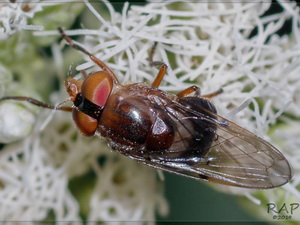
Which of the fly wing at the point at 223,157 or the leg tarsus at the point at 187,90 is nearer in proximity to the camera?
the fly wing at the point at 223,157

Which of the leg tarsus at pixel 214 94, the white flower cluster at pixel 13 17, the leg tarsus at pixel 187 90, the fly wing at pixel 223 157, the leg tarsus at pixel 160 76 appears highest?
the white flower cluster at pixel 13 17

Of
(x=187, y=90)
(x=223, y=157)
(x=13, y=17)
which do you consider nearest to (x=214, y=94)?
(x=187, y=90)

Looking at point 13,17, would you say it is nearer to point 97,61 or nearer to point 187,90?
point 97,61

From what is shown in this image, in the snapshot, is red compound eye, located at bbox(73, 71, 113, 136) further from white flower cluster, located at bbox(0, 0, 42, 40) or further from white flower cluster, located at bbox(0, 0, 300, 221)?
white flower cluster, located at bbox(0, 0, 42, 40)

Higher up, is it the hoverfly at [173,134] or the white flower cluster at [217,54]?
the white flower cluster at [217,54]

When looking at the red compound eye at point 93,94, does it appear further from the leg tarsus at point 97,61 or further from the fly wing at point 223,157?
the fly wing at point 223,157

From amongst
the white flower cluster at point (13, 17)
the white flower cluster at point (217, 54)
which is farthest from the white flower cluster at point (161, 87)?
the white flower cluster at point (13, 17)

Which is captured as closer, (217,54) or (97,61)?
(97,61)

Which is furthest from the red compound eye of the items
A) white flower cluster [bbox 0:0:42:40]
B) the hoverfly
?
white flower cluster [bbox 0:0:42:40]

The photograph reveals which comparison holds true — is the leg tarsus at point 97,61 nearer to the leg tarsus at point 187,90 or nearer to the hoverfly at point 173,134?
the hoverfly at point 173,134
